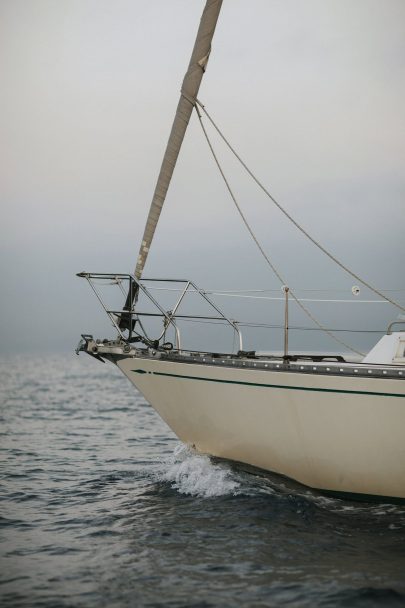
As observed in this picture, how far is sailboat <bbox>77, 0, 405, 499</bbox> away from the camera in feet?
27.3

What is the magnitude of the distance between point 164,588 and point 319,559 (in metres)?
1.93

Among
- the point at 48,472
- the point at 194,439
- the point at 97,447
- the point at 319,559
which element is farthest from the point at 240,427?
the point at 97,447

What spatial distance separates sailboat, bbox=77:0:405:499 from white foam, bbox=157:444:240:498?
339 mm

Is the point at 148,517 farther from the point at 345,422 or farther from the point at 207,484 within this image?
the point at 345,422

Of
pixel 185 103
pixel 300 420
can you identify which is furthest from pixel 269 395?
pixel 185 103

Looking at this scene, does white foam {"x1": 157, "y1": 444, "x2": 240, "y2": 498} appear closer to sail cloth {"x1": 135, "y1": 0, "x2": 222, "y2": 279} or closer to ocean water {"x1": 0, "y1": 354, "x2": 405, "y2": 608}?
ocean water {"x1": 0, "y1": 354, "x2": 405, "y2": 608}

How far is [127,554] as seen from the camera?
7121 mm

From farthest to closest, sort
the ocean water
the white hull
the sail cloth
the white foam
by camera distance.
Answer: the sail cloth < the white foam < the white hull < the ocean water

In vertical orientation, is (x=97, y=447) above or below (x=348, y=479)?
below

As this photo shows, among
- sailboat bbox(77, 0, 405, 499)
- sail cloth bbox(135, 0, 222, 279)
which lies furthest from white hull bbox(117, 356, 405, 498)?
sail cloth bbox(135, 0, 222, 279)

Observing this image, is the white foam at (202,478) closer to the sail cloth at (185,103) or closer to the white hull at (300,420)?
the white hull at (300,420)

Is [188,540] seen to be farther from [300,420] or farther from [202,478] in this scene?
[202,478]

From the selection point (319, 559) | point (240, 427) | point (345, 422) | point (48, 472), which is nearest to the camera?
point (319, 559)

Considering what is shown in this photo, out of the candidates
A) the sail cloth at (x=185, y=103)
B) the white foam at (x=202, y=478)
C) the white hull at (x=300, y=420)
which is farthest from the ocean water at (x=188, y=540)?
the sail cloth at (x=185, y=103)
